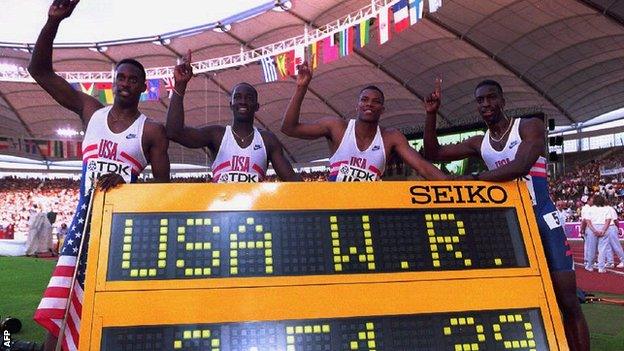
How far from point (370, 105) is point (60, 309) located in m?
2.15

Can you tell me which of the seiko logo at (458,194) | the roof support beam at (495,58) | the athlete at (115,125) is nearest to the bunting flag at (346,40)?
the roof support beam at (495,58)

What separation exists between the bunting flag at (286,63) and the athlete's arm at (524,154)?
52.0 feet

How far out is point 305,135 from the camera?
322cm

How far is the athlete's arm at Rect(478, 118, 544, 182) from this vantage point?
7.29ft

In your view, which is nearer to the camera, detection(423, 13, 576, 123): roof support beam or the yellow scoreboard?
the yellow scoreboard

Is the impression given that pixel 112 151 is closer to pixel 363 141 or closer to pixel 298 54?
pixel 363 141

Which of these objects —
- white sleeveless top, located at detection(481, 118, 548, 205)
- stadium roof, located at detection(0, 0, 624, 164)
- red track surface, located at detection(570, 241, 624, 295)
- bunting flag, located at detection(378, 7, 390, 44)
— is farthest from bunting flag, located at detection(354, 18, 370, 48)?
white sleeveless top, located at detection(481, 118, 548, 205)

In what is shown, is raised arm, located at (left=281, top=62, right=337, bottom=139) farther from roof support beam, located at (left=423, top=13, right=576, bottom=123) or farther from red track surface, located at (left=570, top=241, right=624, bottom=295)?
roof support beam, located at (left=423, top=13, right=576, bottom=123)

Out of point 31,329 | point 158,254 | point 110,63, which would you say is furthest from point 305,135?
point 110,63

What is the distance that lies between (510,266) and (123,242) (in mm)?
1454

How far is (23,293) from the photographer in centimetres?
671

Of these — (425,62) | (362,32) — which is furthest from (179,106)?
(425,62)

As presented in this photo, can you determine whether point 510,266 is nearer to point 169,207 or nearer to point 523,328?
point 523,328

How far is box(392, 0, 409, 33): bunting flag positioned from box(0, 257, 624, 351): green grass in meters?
8.33
